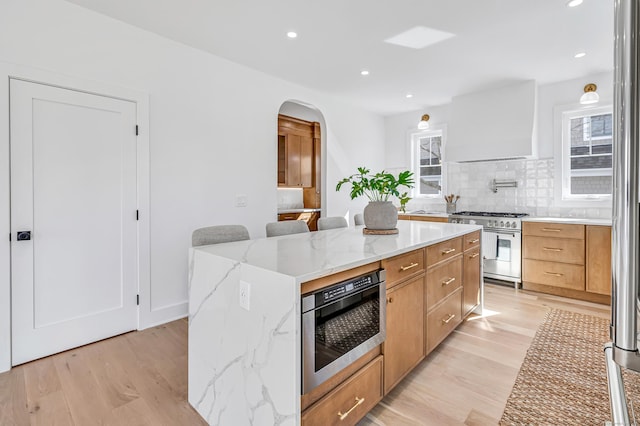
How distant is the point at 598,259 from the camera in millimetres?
3598

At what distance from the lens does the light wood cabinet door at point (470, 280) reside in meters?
2.90

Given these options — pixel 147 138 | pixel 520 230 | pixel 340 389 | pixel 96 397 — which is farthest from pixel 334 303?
pixel 520 230

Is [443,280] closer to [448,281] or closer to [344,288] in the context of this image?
[448,281]

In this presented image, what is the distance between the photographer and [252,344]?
4.83 ft

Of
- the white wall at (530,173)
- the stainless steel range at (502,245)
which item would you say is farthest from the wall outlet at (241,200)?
the white wall at (530,173)

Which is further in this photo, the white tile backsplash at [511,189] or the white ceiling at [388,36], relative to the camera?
the white tile backsplash at [511,189]

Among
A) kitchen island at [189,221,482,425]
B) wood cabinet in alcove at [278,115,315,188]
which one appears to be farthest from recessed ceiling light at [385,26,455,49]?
wood cabinet in alcove at [278,115,315,188]

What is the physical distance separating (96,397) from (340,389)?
1.56 metres

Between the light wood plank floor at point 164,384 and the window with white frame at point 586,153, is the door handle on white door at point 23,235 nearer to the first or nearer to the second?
the light wood plank floor at point 164,384

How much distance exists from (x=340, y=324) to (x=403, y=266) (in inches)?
24.6

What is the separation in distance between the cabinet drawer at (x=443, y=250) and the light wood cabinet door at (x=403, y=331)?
21 centimetres

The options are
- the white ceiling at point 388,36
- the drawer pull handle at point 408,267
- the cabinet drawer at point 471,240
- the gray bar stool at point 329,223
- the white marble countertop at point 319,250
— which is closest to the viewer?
the white marble countertop at point 319,250

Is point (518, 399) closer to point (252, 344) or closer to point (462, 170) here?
point (252, 344)

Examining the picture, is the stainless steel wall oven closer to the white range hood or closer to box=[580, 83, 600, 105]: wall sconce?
the white range hood
